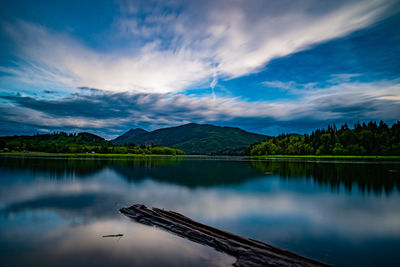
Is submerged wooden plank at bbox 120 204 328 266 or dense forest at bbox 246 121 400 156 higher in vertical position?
dense forest at bbox 246 121 400 156

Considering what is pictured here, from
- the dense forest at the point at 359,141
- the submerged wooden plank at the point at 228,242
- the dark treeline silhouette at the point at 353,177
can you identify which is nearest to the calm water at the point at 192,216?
the submerged wooden plank at the point at 228,242

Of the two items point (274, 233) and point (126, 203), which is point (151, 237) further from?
point (126, 203)

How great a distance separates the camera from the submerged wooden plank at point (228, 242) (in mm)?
9508

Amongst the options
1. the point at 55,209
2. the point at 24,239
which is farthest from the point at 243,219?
the point at 55,209

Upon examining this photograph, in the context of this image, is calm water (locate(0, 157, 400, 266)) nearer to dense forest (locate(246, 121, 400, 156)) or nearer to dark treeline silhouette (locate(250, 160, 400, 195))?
dark treeline silhouette (locate(250, 160, 400, 195))

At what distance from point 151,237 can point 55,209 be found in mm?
12010

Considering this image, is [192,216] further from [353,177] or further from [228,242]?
[353,177]

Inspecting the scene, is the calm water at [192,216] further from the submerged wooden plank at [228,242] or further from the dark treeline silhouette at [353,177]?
the dark treeline silhouette at [353,177]

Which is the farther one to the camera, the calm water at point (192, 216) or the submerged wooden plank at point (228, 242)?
the calm water at point (192, 216)

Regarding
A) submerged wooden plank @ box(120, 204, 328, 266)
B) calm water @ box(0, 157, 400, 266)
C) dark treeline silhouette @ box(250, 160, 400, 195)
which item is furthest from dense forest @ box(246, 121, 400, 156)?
submerged wooden plank @ box(120, 204, 328, 266)

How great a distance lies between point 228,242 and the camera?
37.7 ft

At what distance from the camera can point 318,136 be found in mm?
198125

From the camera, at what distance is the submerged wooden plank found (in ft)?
31.2

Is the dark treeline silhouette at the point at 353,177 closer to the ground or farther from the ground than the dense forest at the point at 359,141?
closer to the ground
